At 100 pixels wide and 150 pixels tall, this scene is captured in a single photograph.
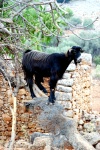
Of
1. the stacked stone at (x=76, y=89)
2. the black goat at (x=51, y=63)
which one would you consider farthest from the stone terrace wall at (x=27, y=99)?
the black goat at (x=51, y=63)

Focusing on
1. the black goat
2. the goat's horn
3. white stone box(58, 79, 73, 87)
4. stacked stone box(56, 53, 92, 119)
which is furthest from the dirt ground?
the black goat

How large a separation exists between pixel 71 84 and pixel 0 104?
168cm

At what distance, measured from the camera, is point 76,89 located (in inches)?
447

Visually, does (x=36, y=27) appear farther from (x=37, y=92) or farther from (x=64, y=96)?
(x=64, y=96)

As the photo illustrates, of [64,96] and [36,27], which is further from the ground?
[36,27]

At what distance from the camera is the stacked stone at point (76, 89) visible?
424 inches

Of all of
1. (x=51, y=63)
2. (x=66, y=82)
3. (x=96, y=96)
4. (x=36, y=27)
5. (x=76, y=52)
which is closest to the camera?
(x=76, y=52)

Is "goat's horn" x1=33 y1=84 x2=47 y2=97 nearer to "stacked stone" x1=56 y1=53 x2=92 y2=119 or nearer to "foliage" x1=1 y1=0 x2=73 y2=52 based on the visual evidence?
"foliage" x1=1 y1=0 x2=73 y2=52

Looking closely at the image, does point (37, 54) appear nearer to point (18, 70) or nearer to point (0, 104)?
point (18, 70)

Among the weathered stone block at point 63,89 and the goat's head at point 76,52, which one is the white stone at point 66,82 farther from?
the goat's head at point 76,52

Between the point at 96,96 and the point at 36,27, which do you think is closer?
the point at 36,27

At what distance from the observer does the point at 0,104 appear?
10.8m

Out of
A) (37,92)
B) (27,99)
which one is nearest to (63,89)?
(27,99)

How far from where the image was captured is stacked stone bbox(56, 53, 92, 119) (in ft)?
35.3
